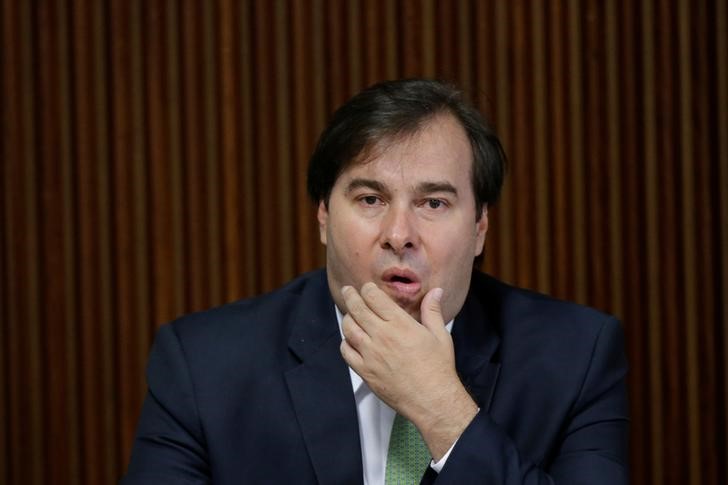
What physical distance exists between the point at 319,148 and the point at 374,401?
1.62 ft

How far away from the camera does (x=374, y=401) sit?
6.98 ft

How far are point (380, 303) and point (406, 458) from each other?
31 centimetres

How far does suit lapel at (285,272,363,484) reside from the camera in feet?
6.63

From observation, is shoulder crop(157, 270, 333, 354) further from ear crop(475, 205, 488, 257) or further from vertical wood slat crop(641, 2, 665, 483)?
vertical wood slat crop(641, 2, 665, 483)

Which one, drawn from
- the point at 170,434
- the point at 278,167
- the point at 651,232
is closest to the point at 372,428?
the point at 170,434

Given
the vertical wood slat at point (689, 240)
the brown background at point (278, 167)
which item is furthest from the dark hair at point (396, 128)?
the vertical wood slat at point (689, 240)

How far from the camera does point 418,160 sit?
203 centimetres

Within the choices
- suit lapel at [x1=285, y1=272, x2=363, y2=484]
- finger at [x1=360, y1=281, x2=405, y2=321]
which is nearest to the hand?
finger at [x1=360, y1=281, x2=405, y2=321]

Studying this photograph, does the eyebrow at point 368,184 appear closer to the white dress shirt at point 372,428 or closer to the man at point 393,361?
the man at point 393,361

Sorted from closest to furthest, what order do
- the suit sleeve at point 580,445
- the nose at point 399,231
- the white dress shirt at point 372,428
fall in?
the suit sleeve at point 580,445, the nose at point 399,231, the white dress shirt at point 372,428

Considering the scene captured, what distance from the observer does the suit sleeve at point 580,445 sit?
1.86 m

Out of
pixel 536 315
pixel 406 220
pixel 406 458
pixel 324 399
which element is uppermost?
pixel 406 220

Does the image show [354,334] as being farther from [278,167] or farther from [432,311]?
[278,167]

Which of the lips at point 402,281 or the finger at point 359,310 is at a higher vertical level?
the lips at point 402,281
